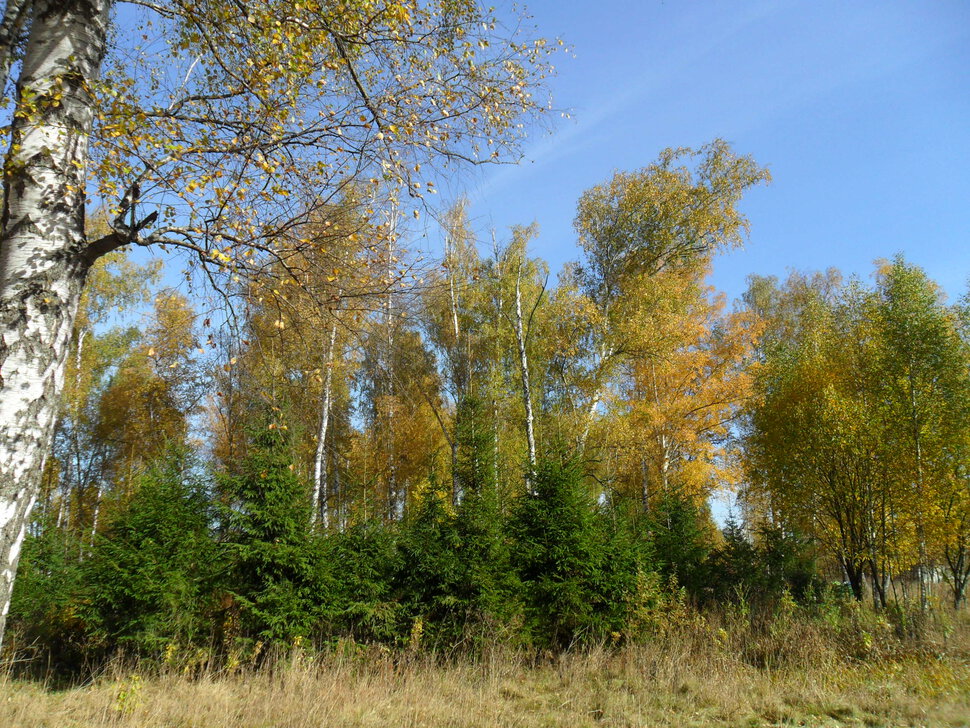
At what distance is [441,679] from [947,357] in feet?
38.6

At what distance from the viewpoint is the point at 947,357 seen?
12.0 m

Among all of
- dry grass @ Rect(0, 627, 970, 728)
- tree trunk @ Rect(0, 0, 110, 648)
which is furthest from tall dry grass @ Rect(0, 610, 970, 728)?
tree trunk @ Rect(0, 0, 110, 648)

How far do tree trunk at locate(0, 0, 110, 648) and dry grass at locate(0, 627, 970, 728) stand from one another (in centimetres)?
348

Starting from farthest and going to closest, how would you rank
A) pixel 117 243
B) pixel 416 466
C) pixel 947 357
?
1. pixel 416 466
2. pixel 947 357
3. pixel 117 243

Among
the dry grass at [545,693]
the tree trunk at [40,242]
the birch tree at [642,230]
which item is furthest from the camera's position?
the birch tree at [642,230]

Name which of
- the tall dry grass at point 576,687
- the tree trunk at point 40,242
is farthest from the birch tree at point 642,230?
the tree trunk at point 40,242

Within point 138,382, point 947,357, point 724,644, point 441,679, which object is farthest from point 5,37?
point 138,382

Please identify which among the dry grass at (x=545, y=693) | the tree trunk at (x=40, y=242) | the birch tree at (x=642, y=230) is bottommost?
the dry grass at (x=545, y=693)

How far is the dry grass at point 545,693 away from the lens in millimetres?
5641

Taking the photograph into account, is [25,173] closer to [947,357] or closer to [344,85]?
[344,85]

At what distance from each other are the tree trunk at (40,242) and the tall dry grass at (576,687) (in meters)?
3.52

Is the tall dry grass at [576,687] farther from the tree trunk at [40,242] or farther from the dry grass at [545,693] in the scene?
the tree trunk at [40,242]

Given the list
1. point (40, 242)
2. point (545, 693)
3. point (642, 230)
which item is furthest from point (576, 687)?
point (642, 230)

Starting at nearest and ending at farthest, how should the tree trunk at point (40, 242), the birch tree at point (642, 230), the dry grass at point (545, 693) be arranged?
1. the tree trunk at point (40, 242)
2. the dry grass at point (545, 693)
3. the birch tree at point (642, 230)
